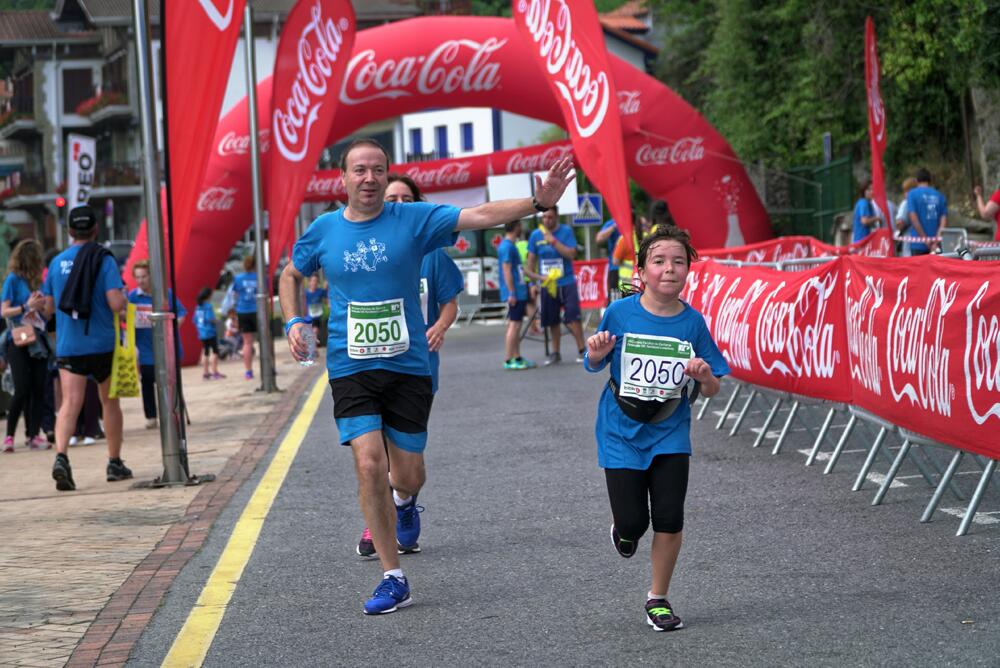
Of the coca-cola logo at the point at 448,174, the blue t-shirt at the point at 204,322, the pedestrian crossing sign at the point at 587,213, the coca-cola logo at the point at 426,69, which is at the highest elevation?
the coca-cola logo at the point at 426,69

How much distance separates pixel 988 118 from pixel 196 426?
16.6 metres

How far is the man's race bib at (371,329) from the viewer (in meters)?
6.36

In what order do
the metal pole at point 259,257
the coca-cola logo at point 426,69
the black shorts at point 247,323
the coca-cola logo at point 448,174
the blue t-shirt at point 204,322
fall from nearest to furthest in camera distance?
1. the metal pole at point 259,257
2. the black shorts at point 247,323
3. the blue t-shirt at point 204,322
4. the coca-cola logo at point 426,69
5. the coca-cola logo at point 448,174

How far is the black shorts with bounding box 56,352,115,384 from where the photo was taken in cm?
1094

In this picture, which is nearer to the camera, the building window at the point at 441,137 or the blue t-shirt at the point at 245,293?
the blue t-shirt at the point at 245,293

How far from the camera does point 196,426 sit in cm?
1519

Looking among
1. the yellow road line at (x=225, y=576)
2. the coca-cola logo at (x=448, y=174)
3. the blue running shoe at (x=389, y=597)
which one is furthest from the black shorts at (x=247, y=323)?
the blue running shoe at (x=389, y=597)

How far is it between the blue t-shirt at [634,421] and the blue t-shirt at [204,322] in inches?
745

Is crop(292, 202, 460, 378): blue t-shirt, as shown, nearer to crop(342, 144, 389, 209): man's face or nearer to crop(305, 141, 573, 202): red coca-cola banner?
crop(342, 144, 389, 209): man's face

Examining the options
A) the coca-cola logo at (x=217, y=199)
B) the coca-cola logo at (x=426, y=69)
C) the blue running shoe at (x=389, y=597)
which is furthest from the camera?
the coca-cola logo at (x=426, y=69)

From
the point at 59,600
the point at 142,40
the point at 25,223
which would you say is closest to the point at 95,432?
the point at 142,40

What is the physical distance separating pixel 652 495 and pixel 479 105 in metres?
21.3

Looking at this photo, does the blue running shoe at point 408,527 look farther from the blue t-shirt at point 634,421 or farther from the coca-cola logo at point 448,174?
the coca-cola logo at point 448,174

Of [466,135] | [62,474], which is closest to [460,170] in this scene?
[62,474]
